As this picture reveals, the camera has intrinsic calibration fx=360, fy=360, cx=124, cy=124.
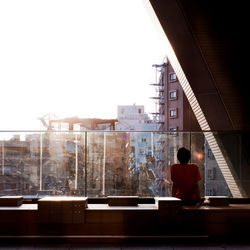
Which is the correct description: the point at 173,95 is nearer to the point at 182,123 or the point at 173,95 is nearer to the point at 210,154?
the point at 182,123

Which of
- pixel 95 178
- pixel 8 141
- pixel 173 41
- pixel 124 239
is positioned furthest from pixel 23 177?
pixel 173 41

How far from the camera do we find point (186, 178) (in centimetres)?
517

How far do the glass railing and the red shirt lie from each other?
1498 mm

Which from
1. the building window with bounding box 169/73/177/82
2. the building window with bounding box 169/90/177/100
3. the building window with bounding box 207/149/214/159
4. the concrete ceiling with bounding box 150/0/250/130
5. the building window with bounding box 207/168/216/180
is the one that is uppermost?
the building window with bounding box 169/73/177/82

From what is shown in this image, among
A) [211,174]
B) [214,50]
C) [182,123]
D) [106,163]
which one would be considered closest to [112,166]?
[106,163]

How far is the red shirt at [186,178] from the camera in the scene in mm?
5168

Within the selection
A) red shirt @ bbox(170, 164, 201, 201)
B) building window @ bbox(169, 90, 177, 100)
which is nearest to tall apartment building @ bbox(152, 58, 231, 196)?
building window @ bbox(169, 90, 177, 100)

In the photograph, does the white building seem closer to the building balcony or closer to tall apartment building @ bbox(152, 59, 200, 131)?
the building balcony

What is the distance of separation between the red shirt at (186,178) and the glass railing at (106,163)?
150 centimetres

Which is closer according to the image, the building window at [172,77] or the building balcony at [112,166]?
the building balcony at [112,166]

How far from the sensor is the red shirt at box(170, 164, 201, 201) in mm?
Answer: 5168

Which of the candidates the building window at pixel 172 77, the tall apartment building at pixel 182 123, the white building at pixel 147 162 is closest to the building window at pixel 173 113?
the tall apartment building at pixel 182 123

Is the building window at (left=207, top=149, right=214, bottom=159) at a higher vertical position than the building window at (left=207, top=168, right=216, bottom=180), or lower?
higher

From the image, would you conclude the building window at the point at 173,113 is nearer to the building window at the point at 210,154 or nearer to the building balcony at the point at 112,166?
the building balcony at the point at 112,166
